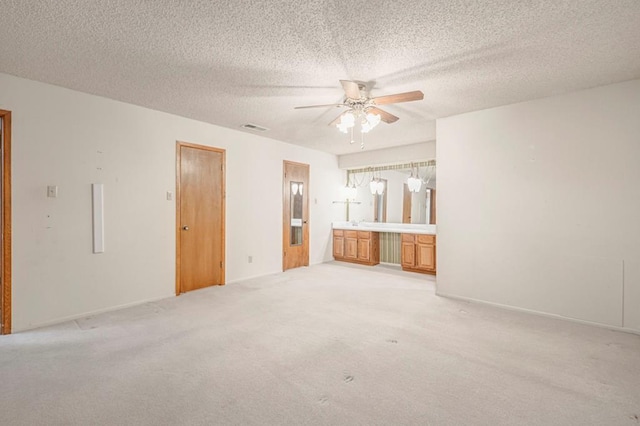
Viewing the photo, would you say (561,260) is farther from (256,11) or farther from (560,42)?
(256,11)

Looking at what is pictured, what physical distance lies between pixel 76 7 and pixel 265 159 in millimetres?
3715

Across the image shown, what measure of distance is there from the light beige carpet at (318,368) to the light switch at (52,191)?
141cm

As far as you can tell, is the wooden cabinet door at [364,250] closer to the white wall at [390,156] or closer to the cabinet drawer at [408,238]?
the cabinet drawer at [408,238]

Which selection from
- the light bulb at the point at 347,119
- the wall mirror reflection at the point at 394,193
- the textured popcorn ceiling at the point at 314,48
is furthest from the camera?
the wall mirror reflection at the point at 394,193

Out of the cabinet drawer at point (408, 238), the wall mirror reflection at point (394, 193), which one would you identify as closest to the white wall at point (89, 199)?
the cabinet drawer at point (408, 238)

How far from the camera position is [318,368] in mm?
2439

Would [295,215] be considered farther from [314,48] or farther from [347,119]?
[314,48]

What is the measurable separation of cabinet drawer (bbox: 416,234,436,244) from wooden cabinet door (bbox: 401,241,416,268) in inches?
6.9

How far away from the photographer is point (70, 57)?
2.72 metres

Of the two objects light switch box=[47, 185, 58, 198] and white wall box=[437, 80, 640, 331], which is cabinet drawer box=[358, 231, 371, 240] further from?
light switch box=[47, 185, 58, 198]

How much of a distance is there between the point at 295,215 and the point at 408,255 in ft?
7.96

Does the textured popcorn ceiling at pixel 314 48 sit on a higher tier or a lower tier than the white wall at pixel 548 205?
higher

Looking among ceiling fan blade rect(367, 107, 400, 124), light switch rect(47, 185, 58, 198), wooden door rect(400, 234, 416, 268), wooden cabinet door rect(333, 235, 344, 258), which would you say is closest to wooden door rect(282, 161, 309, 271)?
wooden cabinet door rect(333, 235, 344, 258)

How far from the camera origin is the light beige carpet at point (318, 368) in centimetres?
192
